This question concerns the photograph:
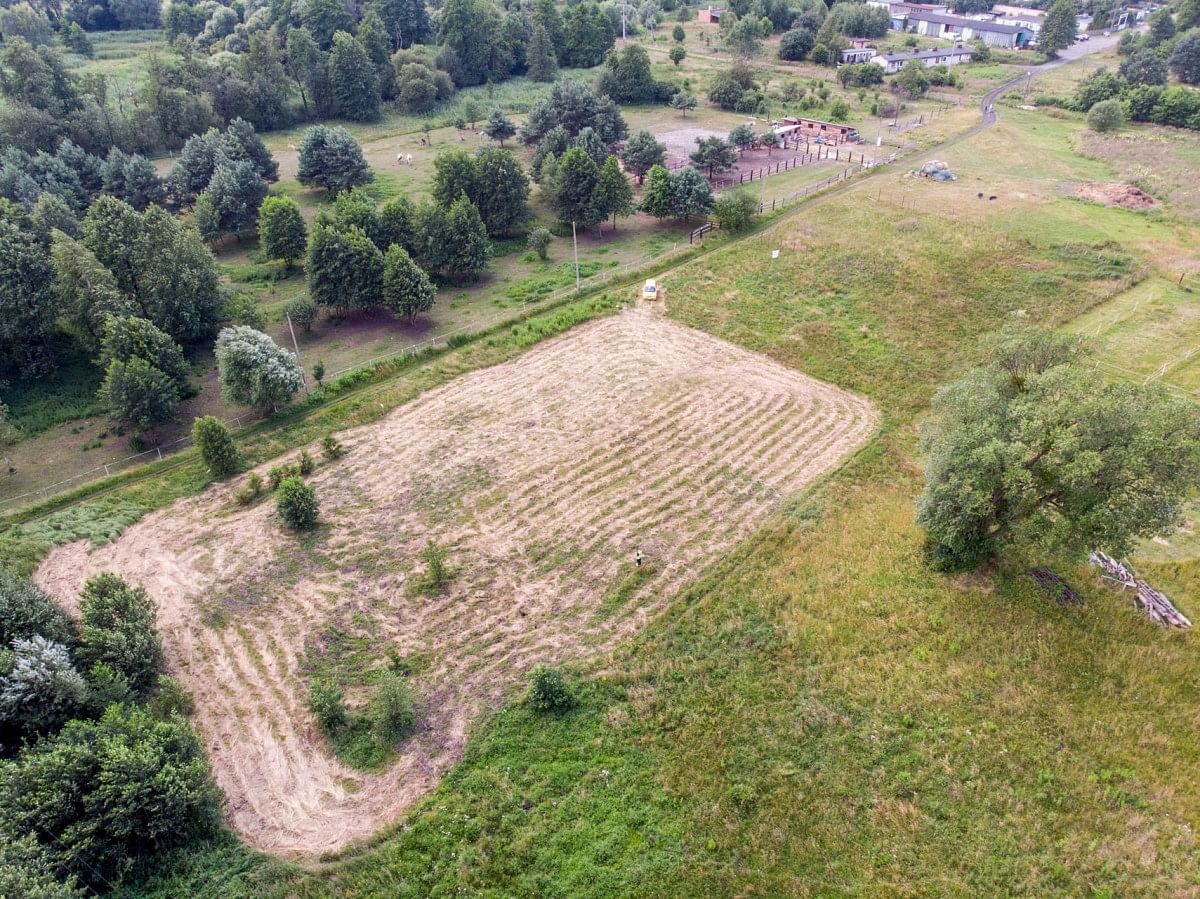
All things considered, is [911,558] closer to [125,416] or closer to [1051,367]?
[1051,367]

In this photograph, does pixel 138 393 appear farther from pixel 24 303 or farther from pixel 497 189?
pixel 497 189

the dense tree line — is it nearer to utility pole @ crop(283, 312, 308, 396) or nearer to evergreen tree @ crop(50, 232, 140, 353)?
utility pole @ crop(283, 312, 308, 396)

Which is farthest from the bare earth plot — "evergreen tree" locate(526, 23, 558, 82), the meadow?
"evergreen tree" locate(526, 23, 558, 82)

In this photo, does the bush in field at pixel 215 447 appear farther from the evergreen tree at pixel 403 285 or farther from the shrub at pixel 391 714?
the shrub at pixel 391 714

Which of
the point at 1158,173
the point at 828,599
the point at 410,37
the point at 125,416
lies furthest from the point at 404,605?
the point at 410,37

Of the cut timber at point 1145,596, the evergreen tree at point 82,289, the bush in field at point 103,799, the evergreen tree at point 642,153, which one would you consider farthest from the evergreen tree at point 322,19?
the cut timber at point 1145,596

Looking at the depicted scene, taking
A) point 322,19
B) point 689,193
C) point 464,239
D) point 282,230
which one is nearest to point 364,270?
point 464,239
